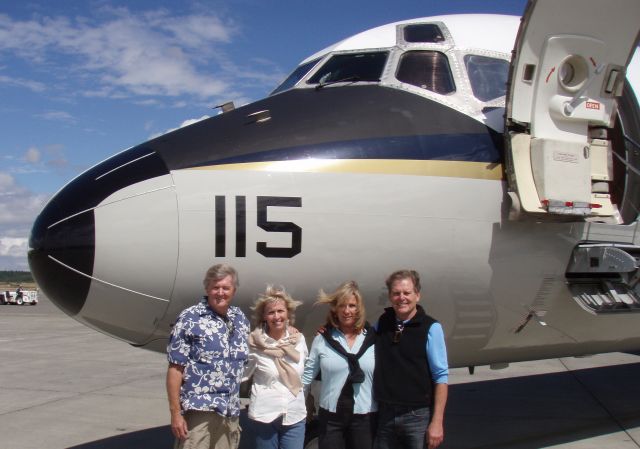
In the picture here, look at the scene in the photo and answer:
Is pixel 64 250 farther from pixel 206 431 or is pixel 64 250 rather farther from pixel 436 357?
pixel 436 357

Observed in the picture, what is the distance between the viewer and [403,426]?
4320 mm

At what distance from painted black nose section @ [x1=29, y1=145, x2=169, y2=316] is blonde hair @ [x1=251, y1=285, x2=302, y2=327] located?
3.60 feet

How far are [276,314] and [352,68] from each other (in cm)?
259

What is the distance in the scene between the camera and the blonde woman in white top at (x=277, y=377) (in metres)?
4.54

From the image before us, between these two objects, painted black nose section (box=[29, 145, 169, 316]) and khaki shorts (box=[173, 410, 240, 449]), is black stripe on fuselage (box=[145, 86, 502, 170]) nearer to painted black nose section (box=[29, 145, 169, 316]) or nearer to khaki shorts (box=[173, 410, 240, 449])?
painted black nose section (box=[29, 145, 169, 316])

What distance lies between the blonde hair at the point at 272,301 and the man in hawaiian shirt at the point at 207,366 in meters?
0.19

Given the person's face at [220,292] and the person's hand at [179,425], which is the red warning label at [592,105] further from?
the person's hand at [179,425]

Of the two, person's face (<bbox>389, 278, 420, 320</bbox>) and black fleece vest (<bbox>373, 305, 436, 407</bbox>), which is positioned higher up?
person's face (<bbox>389, 278, 420, 320</bbox>)

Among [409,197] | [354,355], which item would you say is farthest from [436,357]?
[409,197]

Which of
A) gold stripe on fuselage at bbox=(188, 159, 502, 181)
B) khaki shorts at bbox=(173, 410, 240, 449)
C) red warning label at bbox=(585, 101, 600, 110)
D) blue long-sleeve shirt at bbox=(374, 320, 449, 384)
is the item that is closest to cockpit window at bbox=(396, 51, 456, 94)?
gold stripe on fuselage at bbox=(188, 159, 502, 181)

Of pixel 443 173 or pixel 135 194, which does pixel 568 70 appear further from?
pixel 135 194

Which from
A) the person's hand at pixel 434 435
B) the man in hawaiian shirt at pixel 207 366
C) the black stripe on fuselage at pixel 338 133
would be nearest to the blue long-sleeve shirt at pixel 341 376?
the person's hand at pixel 434 435

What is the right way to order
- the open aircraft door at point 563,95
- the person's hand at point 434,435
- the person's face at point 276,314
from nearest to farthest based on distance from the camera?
the person's hand at point 434,435
the person's face at point 276,314
the open aircraft door at point 563,95

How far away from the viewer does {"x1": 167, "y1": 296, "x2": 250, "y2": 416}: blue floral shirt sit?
4.37m
